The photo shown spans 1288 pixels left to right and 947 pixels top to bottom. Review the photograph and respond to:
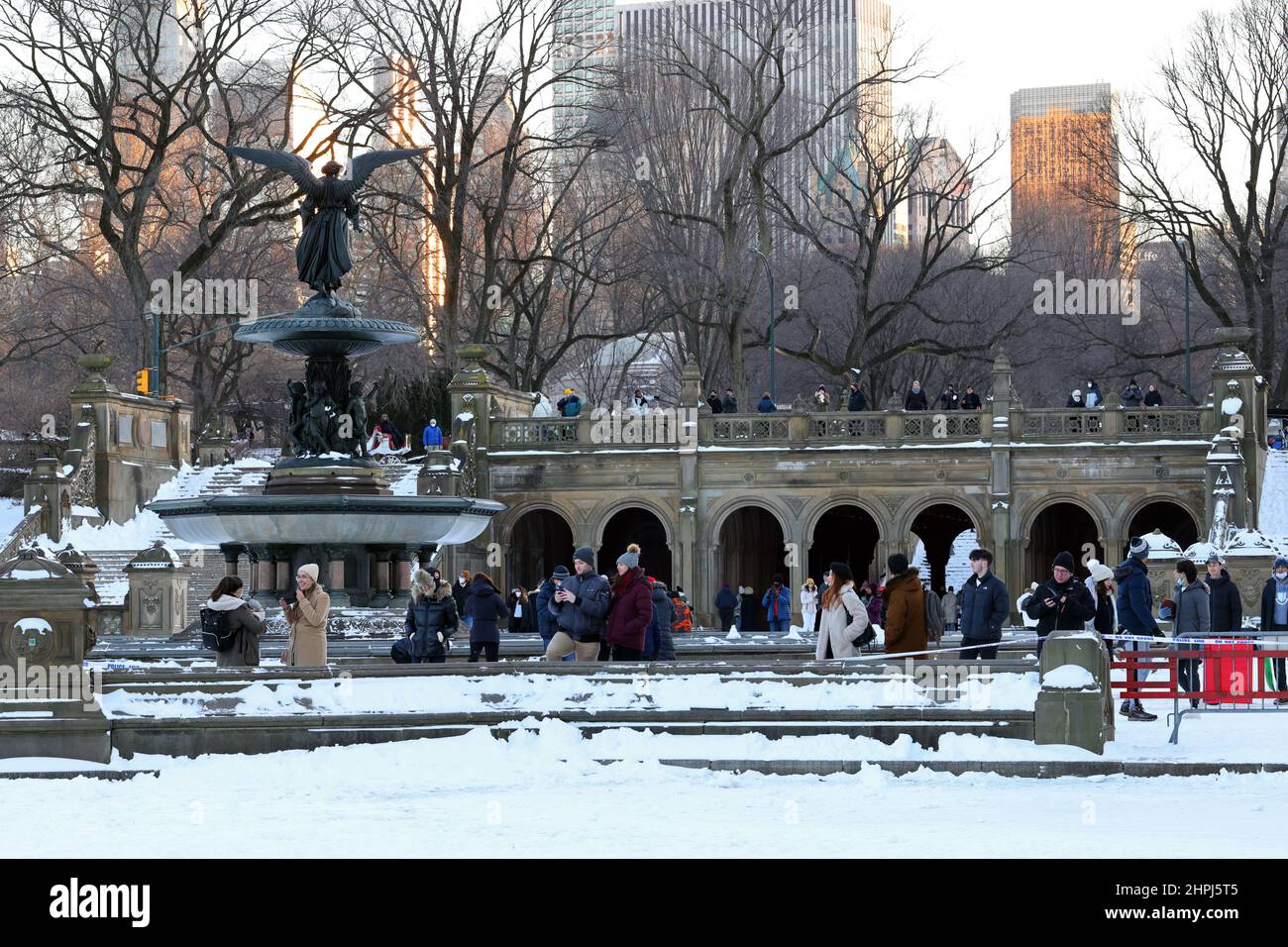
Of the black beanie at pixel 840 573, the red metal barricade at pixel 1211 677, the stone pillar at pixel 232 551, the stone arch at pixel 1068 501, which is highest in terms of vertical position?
the stone arch at pixel 1068 501

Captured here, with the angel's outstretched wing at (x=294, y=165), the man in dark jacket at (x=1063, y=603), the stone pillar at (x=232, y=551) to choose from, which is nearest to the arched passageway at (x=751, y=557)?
the stone pillar at (x=232, y=551)

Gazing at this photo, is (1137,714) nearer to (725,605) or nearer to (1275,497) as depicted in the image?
(725,605)

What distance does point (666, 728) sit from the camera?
49.0 feet

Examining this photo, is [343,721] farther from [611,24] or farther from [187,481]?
[611,24]

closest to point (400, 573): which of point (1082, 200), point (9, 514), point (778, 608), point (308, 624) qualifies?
point (308, 624)

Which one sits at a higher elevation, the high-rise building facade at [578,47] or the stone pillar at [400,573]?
the high-rise building facade at [578,47]

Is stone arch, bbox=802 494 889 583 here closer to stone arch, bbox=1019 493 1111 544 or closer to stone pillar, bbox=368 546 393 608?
stone arch, bbox=1019 493 1111 544

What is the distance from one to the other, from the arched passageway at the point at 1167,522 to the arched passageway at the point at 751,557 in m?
8.01

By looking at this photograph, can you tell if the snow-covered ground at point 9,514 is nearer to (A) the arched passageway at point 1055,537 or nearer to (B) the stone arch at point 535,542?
(B) the stone arch at point 535,542

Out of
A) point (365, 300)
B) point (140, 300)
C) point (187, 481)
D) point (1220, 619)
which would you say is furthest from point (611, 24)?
point (1220, 619)

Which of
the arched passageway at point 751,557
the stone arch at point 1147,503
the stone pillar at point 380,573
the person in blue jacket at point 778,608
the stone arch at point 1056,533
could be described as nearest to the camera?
the stone pillar at point 380,573

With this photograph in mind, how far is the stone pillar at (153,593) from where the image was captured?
30.7m

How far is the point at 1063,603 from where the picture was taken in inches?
651

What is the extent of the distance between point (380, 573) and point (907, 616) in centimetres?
1199
